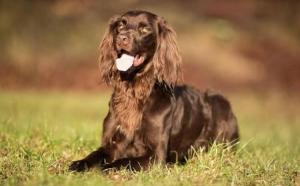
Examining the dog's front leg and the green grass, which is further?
the dog's front leg

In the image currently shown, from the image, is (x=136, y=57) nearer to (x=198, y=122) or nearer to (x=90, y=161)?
(x=90, y=161)

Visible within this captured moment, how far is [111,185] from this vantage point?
5605 mm

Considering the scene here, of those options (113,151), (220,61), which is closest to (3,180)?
(113,151)

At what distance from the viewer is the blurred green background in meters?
19.6

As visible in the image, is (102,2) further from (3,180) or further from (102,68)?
(3,180)

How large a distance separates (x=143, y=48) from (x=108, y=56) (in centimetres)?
48

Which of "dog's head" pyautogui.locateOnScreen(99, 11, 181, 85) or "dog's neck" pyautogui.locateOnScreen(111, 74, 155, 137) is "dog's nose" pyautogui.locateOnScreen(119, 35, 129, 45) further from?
"dog's neck" pyautogui.locateOnScreen(111, 74, 155, 137)

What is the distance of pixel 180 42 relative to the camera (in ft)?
70.9

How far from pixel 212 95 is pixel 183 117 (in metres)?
1.33

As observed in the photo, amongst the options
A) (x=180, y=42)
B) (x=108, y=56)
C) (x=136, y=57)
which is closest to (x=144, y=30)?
(x=136, y=57)

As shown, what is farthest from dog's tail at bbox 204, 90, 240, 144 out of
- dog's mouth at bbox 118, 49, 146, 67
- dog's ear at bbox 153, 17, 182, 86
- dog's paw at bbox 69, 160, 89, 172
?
dog's paw at bbox 69, 160, 89, 172

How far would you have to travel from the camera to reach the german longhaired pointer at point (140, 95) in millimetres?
6724

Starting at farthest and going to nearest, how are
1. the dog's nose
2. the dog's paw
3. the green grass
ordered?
the dog's nose, the dog's paw, the green grass

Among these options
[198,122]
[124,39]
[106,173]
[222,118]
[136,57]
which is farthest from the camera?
[222,118]
